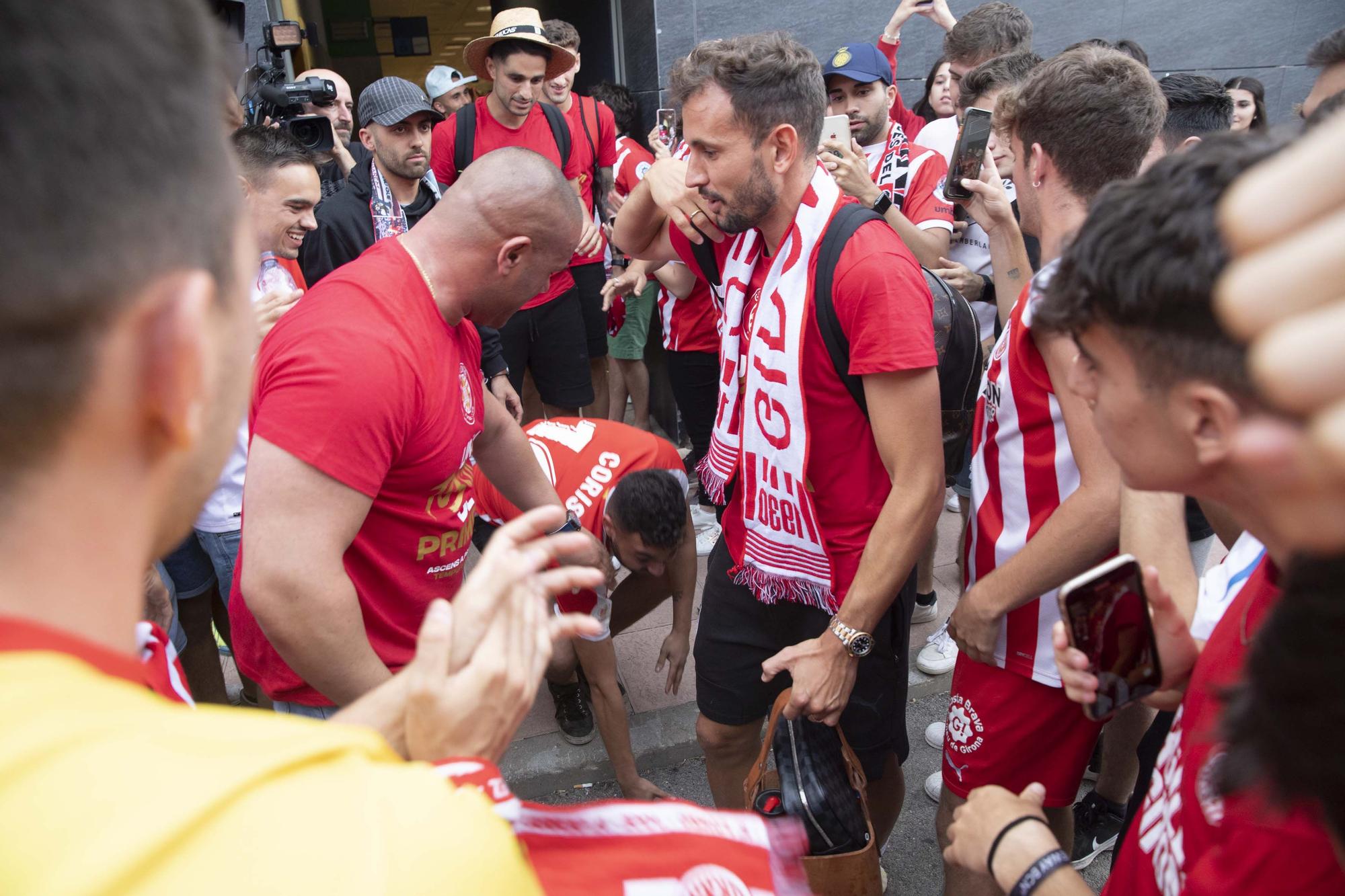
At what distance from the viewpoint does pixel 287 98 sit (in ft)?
14.0

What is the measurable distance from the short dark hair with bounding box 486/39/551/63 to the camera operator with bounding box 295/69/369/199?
1.01m

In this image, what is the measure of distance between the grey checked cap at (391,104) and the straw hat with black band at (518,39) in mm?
921

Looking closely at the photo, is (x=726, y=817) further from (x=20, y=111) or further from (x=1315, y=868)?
→ (x=20, y=111)

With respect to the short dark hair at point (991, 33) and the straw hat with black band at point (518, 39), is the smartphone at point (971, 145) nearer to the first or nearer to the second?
the short dark hair at point (991, 33)

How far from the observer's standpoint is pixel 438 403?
6.65 feet

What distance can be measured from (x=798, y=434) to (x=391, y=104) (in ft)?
10.8

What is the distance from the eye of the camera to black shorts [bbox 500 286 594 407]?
542 centimetres

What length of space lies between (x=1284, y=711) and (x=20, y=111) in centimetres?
103

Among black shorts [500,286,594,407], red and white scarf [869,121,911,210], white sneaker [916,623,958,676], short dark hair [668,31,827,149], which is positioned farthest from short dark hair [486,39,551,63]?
white sneaker [916,623,958,676]

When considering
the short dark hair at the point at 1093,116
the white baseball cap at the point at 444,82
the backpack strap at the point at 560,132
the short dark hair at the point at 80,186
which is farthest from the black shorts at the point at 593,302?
the short dark hair at the point at 80,186

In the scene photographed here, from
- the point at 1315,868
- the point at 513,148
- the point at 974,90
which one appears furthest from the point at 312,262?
the point at 1315,868

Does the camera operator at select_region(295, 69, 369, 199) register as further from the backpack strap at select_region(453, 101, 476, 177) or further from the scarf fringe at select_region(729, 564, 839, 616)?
the scarf fringe at select_region(729, 564, 839, 616)

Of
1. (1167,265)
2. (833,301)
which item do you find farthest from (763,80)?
(1167,265)

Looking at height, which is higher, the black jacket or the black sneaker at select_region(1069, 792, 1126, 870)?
the black jacket
